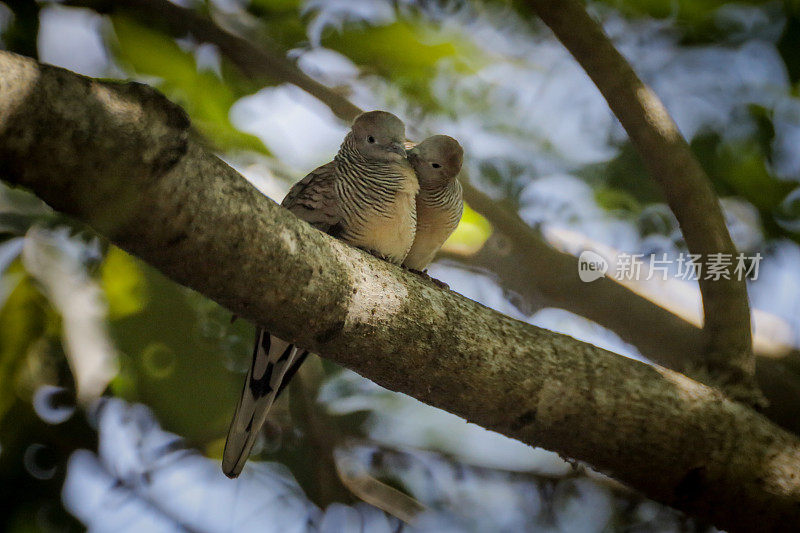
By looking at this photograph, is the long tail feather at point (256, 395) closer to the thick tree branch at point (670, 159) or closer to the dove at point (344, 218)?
the dove at point (344, 218)

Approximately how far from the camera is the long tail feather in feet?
11.4

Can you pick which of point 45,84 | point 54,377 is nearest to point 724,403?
point 45,84

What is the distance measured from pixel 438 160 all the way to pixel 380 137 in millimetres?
320

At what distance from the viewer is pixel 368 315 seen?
8.39 ft

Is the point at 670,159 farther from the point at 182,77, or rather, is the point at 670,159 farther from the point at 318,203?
the point at 182,77

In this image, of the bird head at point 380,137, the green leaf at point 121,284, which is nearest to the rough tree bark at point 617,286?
the bird head at point 380,137

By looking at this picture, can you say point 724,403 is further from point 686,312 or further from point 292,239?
point 292,239

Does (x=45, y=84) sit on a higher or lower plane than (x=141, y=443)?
higher

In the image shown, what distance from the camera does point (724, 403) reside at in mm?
3160

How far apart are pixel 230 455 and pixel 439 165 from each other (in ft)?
5.58

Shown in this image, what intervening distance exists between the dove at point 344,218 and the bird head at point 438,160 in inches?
3.8

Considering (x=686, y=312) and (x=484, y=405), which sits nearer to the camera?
(x=484, y=405)

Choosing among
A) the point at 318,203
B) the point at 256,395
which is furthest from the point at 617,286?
the point at 256,395

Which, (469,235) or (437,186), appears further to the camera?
(469,235)
